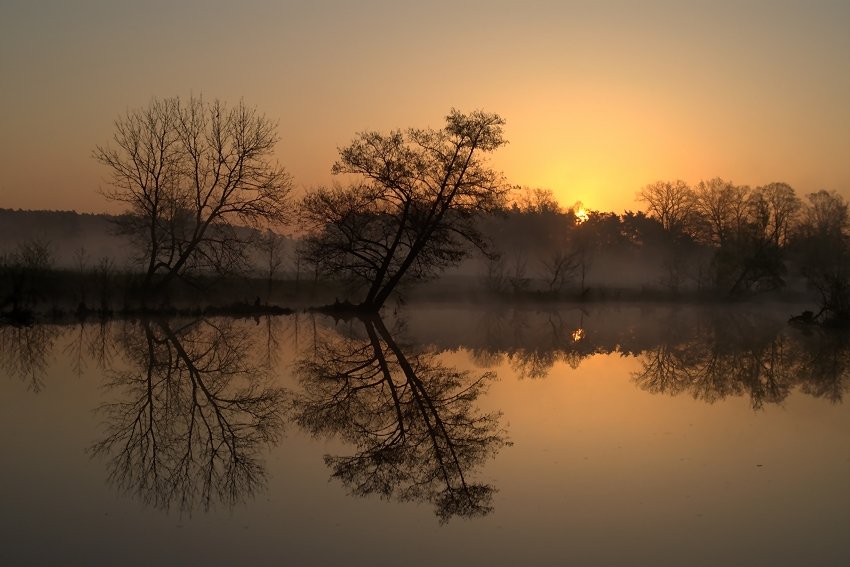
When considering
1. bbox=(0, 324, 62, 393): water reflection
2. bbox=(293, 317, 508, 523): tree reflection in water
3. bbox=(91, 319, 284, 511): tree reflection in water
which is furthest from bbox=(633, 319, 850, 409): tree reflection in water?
bbox=(0, 324, 62, 393): water reflection

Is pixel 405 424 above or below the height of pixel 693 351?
below

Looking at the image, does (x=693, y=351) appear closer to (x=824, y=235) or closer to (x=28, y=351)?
(x=28, y=351)

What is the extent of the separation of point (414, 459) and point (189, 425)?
10.3ft

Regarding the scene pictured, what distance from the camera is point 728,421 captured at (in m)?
10.5

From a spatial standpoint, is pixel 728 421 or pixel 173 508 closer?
pixel 173 508

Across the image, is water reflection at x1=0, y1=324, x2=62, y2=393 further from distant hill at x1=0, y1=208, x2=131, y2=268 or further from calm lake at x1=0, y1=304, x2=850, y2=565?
distant hill at x1=0, y1=208, x2=131, y2=268

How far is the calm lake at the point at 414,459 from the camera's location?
5.49 m

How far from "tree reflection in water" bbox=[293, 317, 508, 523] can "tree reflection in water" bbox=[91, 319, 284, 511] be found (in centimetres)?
80

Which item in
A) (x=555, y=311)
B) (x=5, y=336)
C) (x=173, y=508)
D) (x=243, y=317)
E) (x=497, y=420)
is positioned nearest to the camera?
(x=173, y=508)

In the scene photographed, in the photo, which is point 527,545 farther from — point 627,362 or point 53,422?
point 627,362

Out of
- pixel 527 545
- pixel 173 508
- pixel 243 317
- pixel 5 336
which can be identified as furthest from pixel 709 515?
pixel 243 317

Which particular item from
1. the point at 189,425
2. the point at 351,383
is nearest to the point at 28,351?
the point at 351,383

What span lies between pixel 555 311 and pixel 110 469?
33.8 metres

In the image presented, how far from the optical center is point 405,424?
388 inches
